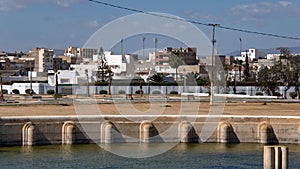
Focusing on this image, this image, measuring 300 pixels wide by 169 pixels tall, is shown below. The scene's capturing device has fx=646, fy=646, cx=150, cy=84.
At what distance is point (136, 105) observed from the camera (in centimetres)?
Answer: 5428

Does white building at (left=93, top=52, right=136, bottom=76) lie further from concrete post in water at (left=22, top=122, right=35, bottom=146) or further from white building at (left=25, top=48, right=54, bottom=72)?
concrete post in water at (left=22, top=122, right=35, bottom=146)

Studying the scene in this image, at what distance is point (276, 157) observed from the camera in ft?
59.8

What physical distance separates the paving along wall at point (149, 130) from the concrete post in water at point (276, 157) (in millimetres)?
21162

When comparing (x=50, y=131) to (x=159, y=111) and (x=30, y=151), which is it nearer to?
(x=30, y=151)

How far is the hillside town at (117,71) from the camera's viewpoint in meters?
87.2

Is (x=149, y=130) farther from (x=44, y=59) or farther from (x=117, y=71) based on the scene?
(x=44, y=59)

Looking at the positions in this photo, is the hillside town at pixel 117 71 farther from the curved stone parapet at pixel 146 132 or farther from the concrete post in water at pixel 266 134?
the curved stone parapet at pixel 146 132

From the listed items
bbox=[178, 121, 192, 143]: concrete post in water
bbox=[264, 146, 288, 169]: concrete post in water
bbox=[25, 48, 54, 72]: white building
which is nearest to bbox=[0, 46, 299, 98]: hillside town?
bbox=[25, 48, 54, 72]: white building

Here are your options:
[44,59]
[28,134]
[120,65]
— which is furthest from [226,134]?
[44,59]

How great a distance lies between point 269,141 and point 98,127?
10466 millimetres

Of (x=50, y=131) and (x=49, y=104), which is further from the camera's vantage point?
(x=49, y=104)

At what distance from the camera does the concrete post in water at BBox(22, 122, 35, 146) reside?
123 feet

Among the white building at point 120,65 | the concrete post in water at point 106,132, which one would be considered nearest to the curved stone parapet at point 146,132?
the concrete post in water at point 106,132

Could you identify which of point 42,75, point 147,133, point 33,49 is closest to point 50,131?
point 147,133
